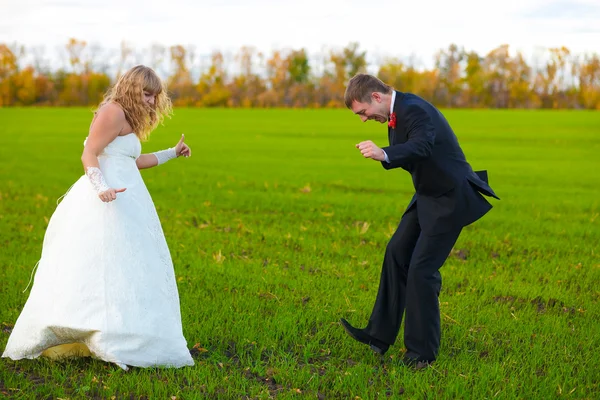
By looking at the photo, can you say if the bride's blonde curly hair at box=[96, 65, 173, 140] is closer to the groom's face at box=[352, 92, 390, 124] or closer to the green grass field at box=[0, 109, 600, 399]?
the groom's face at box=[352, 92, 390, 124]

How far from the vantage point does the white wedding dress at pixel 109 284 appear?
5711 millimetres

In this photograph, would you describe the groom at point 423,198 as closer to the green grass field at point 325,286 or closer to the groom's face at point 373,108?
the groom's face at point 373,108

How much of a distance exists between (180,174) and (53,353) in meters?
15.1

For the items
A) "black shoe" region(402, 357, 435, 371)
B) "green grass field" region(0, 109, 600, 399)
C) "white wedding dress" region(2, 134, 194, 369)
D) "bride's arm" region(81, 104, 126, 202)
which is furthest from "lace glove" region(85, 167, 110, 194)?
"black shoe" region(402, 357, 435, 371)

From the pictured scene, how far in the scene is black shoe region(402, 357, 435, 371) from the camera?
604 centimetres

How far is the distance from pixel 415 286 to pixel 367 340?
2.43 ft

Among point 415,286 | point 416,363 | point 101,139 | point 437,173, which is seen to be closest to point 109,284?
point 101,139

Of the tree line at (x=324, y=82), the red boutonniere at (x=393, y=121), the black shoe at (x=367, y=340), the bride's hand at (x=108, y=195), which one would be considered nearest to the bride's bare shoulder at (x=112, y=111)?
the bride's hand at (x=108, y=195)

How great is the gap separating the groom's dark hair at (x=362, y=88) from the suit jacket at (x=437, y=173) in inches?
8.3

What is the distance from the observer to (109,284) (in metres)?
5.74

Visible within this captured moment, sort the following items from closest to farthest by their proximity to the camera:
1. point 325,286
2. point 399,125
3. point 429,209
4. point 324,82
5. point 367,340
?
point 399,125 → point 429,209 → point 367,340 → point 325,286 → point 324,82

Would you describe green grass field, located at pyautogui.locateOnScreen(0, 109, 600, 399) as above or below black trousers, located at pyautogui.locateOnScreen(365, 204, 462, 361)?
below

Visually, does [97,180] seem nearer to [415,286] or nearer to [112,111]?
[112,111]

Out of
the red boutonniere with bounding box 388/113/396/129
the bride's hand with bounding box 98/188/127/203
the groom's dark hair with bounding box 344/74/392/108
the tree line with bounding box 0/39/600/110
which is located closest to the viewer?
the bride's hand with bounding box 98/188/127/203
